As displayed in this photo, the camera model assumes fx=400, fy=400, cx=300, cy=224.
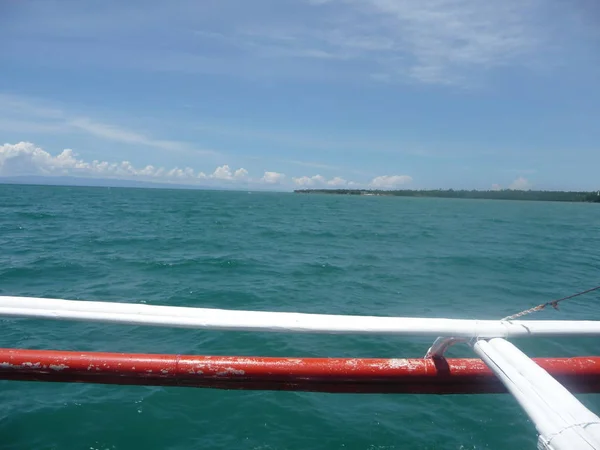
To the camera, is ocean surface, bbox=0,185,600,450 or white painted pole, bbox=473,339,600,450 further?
ocean surface, bbox=0,185,600,450

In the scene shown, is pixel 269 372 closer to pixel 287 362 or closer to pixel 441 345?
pixel 287 362

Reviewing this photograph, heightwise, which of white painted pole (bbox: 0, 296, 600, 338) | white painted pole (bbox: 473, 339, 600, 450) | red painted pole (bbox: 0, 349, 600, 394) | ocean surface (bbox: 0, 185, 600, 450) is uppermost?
white painted pole (bbox: 0, 296, 600, 338)

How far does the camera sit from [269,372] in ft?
6.11

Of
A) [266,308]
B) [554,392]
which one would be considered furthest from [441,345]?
[266,308]

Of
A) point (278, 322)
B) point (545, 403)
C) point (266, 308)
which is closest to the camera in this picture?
point (545, 403)

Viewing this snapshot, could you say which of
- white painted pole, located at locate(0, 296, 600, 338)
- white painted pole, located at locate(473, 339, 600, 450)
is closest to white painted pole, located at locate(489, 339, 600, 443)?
white painted pole, located at locate(473, 339, 600, 450)

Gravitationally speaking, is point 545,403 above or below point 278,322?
below

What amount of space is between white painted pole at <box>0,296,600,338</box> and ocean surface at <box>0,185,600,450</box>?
Result: 333cm

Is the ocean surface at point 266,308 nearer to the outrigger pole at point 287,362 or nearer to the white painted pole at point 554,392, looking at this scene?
the outrigger pole at point 287,362

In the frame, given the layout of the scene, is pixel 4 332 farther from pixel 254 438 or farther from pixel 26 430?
pixel 254 438

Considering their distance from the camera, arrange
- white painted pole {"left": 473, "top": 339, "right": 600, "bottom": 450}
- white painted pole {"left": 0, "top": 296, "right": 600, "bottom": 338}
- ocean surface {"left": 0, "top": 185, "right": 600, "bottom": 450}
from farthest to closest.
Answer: ocean surface {"left": 0, "top": 185, "right": 600, "bottom": 450} < white painted pole {"left": 0, "top": 296, "right": 600, "bottom": 338} < white painted pole {"left": 473, "top": 339, "right": 600, "bottom": 450}

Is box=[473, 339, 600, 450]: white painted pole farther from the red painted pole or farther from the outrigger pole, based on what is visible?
the red painted pole

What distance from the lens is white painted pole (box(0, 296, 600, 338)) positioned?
5.99 feet

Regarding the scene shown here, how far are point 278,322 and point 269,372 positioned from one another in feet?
0.78
